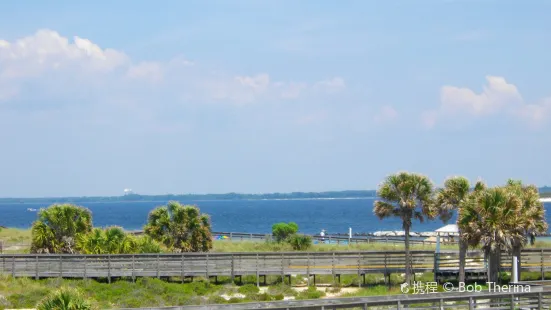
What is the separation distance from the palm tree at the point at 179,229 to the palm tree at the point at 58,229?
3.97 m

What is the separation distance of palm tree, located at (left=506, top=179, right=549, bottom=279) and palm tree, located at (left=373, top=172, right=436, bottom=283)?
382 centimetres

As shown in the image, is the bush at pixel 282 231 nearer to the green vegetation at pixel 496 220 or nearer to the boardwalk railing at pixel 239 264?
the boardwalk railing at pixel 239 264

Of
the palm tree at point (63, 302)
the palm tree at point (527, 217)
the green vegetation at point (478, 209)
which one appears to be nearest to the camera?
the palm tree at point (63, 302)

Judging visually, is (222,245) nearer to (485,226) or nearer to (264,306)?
(485,226)

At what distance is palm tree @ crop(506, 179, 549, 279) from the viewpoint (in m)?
28.6

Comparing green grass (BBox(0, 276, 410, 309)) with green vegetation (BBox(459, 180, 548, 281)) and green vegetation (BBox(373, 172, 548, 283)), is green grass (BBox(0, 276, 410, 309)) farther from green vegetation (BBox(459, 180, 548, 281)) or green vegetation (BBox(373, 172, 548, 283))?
green vegetation (BBox(459, 180, 548, 281))

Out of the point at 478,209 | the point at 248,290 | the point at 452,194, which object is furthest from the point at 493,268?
the point at 248,290

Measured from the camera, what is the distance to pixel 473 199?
2928 cm

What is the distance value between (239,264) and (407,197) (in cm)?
816

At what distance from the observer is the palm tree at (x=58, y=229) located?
36562 mm

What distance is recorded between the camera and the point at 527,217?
1139 inches

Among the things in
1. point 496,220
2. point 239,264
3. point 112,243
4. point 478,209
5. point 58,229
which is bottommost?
point 239,264

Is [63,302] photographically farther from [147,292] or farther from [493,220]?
[493,220]

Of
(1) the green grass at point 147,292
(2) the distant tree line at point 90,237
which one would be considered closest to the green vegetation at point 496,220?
(1) the green grass at point 147,292
